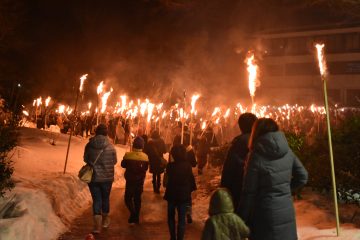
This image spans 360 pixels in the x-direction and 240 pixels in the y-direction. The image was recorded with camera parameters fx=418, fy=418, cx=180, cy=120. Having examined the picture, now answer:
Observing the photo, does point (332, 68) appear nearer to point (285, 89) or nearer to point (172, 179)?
point (285, 89)

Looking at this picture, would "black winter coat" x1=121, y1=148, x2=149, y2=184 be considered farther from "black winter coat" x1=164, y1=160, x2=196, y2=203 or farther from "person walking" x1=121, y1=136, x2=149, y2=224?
"black winter coat" x1=164, y1=160, x2=196, y2=203

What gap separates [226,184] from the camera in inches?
200

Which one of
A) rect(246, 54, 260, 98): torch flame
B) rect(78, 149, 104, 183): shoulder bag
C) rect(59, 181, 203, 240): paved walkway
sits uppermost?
rect(246, 54, 260, 98): torch flame

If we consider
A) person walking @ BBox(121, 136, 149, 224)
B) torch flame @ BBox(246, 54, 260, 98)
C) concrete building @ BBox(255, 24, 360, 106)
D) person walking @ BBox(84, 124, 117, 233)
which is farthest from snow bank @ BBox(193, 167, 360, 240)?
concrete building @ BBox(255, 24, 360, 106)

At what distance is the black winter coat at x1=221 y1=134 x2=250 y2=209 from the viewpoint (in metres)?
5.05

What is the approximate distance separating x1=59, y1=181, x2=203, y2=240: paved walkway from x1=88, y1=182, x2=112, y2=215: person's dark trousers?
1.50ft

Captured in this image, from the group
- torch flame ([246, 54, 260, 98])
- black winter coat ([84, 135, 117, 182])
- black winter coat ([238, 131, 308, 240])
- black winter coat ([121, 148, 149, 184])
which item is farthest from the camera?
torch flame ([246, 54, 260, 98])

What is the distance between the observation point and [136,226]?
8.67m

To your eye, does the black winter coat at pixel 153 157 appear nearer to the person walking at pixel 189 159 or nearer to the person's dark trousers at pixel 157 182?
the person's dark trousers at pixel 157 182

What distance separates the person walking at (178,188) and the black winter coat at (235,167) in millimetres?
2023

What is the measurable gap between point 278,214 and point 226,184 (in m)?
1.07

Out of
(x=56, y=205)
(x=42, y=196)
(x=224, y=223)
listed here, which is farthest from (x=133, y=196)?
(x=224, y=223)

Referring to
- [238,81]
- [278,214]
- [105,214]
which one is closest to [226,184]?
[278,214]

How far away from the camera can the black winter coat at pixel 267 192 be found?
4051 mm
